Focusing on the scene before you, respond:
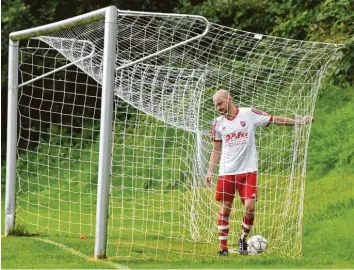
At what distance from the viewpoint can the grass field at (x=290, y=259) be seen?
9.00m

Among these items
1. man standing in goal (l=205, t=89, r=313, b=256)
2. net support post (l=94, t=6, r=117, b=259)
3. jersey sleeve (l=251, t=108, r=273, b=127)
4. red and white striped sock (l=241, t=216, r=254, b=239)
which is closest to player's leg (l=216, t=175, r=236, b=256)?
man standing in goal (l=205, t=89, r=313, b=256)

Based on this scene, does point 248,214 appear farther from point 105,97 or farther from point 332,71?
point 332,71

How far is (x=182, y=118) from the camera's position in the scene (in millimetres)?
11617

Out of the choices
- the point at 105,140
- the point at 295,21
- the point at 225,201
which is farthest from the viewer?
the point at 295,21

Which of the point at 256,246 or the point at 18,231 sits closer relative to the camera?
the point at 256,246

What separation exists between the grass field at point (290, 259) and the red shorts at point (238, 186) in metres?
0.59

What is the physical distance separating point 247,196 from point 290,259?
85cm

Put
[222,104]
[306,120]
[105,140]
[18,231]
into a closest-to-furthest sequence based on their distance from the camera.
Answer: [105,140] → [306,120] → [222,104] → [18,231]

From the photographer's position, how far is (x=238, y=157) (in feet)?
32.3

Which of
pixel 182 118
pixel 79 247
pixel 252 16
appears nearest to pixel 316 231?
pixel 182 118

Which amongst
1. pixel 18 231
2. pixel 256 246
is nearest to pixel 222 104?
pixel 256 246

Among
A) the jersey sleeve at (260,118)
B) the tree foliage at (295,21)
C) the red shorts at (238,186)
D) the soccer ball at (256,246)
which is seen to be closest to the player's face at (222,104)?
the jersey sleeve at (260,118)

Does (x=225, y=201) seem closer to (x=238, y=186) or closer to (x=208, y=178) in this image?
(x=238, y=186)

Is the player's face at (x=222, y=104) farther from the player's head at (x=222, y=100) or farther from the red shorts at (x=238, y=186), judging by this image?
the red shorts at (x=238, y=186)
